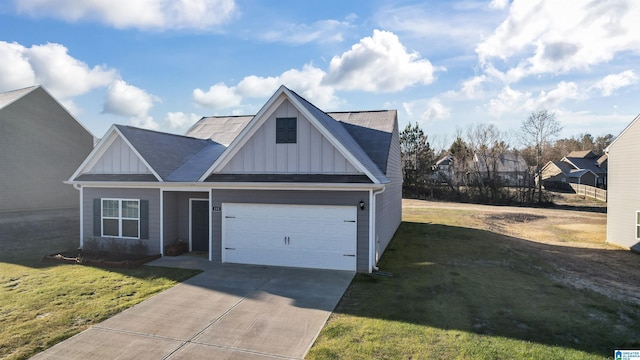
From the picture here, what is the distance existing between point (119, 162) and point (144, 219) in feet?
8.38

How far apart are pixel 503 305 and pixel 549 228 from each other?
696 inches

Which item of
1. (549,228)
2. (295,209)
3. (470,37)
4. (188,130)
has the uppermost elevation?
(470,37)

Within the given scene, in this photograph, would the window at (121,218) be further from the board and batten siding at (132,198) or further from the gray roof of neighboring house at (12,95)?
the gray roof of neighboring house at (12,95)

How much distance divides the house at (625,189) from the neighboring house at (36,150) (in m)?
32.3

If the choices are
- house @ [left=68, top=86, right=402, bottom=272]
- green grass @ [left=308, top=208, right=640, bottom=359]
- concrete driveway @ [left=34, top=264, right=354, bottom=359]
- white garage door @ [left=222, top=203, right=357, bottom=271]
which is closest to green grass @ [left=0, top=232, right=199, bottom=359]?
concrete driveway @ [left=34, top=264, right=354, bottom=359]

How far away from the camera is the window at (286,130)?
11.2 metres

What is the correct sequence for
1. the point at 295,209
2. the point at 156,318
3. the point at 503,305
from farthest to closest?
the point at 295,209 < the point at 503,305 < the point at 156,318

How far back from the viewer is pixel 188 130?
62.0 feet

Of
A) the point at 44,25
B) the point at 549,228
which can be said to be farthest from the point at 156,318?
the point at 549,228

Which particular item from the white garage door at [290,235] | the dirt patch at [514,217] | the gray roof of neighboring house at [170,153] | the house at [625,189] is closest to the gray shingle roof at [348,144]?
the white garage door at [290,235]

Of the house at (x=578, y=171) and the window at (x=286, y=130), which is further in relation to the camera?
the house at (x=578, y=171)

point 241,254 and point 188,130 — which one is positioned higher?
point 188,130

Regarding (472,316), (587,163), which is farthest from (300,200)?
(587,163)

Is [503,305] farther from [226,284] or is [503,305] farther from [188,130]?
[188,130]
